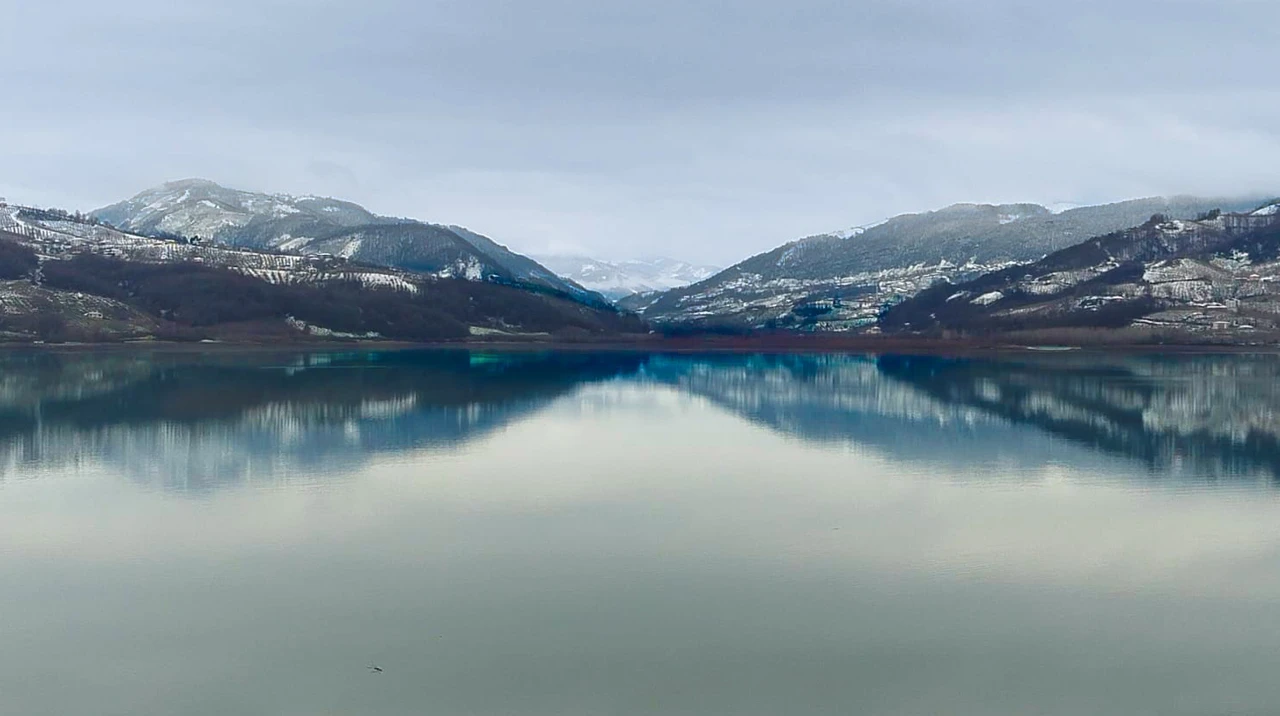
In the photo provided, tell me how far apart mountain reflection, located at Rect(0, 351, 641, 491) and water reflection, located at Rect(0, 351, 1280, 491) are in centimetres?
12

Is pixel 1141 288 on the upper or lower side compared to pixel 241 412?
upper

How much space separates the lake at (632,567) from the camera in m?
10.6

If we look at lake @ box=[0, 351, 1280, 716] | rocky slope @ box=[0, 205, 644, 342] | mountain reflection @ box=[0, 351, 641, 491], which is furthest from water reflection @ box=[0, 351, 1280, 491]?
rocky slope @ box=[0, 205, 644, 342]

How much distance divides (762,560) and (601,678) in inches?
220

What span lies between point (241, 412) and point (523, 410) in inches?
442

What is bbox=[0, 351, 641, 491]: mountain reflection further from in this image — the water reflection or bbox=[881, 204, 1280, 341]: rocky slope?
bbox=[881, 204, 1280, 341]: rocky slope

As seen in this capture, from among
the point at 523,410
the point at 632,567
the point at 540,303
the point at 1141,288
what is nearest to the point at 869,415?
the point at 523,410

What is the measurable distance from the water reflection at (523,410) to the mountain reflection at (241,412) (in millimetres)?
117

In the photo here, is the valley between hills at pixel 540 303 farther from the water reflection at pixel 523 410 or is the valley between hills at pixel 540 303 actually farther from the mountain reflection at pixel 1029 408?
the mountain reflection at pixel 1029 408

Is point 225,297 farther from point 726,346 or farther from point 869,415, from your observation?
point 869,415

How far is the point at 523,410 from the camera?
40938 millimetres

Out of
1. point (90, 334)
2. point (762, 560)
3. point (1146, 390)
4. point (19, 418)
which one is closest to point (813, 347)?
point (1146, 390)

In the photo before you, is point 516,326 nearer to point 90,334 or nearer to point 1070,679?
point 90,334

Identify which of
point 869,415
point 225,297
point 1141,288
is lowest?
point 869,415
